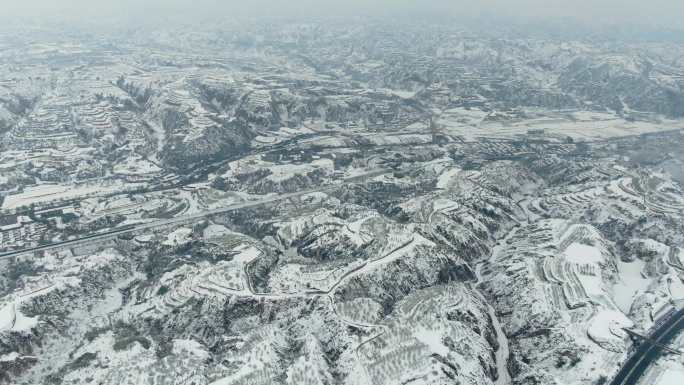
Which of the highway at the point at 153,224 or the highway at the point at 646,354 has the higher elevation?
the highway at the point at 646,354

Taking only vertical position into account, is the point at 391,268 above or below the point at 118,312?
above

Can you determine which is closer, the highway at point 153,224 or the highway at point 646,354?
the highway at point 646,354

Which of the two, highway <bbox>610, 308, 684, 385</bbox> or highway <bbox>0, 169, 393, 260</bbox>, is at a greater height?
highway <bbox>610, 308, 684, 385</bbox>

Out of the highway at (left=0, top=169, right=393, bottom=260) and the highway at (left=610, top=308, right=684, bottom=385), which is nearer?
the highway at (left=610, top=308, right=684, bottom=385)

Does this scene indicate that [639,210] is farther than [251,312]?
Yes

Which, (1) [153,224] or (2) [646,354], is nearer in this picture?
(2) [646,354]

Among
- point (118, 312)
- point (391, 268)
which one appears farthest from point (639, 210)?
point (118, 312)

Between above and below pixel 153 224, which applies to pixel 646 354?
above

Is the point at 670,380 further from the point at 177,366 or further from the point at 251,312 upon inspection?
the point at 177,366
